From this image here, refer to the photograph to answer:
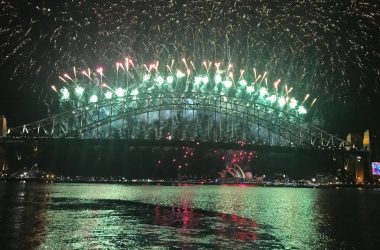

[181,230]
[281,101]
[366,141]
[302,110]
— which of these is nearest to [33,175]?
[281,101]

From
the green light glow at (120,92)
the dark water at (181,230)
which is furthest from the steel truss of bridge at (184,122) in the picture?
the dark water at (181,230)

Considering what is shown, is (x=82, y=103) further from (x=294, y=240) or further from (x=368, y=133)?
(x=294, y=240)

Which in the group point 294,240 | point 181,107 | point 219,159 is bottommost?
point 294,240

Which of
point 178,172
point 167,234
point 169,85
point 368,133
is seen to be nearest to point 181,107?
point 169,85

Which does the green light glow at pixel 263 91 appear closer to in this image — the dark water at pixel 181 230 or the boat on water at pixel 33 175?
the boat on water at pixel 33 175

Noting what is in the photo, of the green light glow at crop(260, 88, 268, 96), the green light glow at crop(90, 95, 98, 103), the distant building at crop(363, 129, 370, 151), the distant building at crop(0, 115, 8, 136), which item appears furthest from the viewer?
the distant building at crop(363, 129, 370, 151)

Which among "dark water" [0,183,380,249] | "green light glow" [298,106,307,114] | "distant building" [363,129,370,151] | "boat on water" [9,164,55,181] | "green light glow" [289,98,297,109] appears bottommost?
"dark water" [0,183,380,249]

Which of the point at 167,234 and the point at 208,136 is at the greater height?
the point at 208,136

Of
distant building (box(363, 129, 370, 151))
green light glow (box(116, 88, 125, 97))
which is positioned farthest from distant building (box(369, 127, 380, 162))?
green light glow (box(116, 88, 125, 97))

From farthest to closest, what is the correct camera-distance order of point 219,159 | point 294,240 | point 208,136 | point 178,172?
point 219,159 → point 178,172 → point 208,136 → point 294,240

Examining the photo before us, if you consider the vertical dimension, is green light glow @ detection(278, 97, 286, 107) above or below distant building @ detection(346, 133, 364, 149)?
above

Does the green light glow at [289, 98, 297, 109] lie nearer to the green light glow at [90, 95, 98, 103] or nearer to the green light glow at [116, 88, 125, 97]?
the green light glow at [116, 88, 125, 97]
